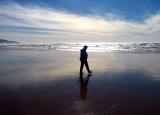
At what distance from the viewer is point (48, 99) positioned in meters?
10.3

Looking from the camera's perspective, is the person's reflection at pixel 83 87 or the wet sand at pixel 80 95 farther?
the person's reflection at pixel 83 87

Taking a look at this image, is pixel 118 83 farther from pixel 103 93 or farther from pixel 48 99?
pixel 48 99

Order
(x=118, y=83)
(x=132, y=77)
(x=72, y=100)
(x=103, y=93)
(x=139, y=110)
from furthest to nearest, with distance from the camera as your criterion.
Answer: (x=132, y=77) → (x=118, y=83) → (x=103, y=93) → (x=72, y=100) → (x=139, y=110)

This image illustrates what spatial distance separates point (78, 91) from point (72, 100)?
1561mm

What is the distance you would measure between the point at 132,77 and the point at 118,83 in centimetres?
205

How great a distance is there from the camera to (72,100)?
10234mm

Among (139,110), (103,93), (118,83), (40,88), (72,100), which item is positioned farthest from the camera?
(118,83)

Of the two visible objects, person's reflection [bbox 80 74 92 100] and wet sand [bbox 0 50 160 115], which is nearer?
wet sand [bbox 0 50 160 115]

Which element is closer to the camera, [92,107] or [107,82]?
[92,107]

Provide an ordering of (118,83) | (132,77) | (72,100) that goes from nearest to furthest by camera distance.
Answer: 1. (72,100)
2. (118,83)
3. (132,77)

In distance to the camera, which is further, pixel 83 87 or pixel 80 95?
pixel 83 87

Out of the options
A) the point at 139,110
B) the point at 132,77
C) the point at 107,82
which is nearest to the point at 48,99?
the point at 139,110

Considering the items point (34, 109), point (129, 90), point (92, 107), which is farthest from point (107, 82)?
point (34, 109)

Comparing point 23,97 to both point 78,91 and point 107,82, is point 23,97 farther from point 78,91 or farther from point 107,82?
point 107,82
